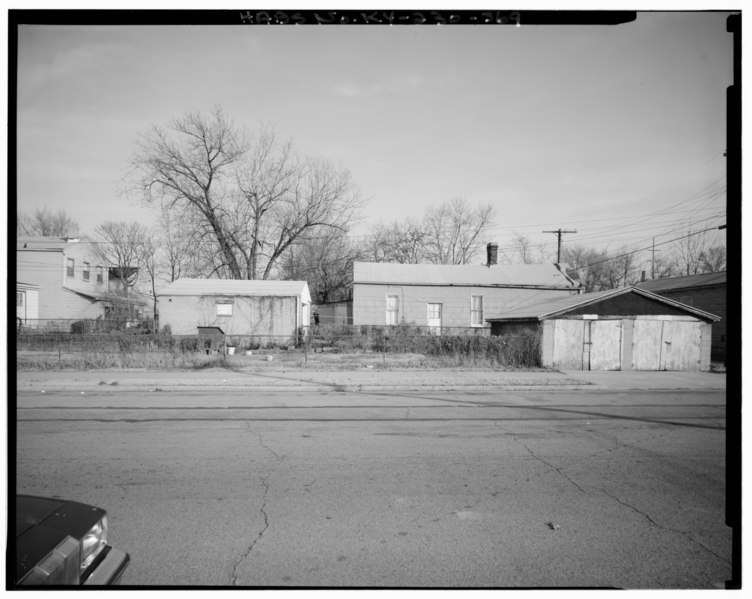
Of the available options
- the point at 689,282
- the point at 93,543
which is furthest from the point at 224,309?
the point at 689,282

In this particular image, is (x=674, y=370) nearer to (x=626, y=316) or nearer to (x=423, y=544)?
(x=626, y=316)

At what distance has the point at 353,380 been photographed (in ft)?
43.1

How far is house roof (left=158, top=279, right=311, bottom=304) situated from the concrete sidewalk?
12135mm

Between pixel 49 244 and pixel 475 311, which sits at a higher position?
pixel 49 244

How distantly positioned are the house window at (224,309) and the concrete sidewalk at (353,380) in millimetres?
11719

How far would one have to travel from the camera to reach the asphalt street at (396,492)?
126 inches

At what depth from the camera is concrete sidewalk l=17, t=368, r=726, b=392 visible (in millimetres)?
12086

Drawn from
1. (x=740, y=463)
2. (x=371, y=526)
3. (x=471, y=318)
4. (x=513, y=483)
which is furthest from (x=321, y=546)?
(x=471, y=318)

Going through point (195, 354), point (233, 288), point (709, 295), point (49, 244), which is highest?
point (49, 244)

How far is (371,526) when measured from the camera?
378 centimetres

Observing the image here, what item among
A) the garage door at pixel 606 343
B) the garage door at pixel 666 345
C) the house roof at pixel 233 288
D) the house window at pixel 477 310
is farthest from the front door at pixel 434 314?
the garage door at pixel 666 345

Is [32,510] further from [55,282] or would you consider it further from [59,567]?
[55,282]

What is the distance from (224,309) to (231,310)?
41cm

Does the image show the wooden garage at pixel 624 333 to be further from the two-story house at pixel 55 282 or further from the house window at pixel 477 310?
the two-story house at pixel 55 282
